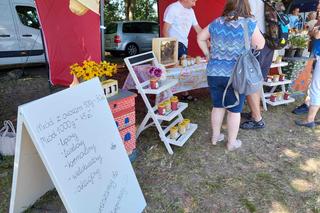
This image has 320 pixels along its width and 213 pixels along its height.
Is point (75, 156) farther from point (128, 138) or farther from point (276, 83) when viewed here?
point (276, 83)

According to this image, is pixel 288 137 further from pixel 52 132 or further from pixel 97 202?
pixel 52 132

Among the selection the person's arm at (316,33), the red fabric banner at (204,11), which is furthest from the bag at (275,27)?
the red fabric banner at (204,11)

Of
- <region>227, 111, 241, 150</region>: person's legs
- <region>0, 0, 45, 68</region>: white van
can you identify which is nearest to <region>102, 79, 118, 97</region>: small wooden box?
<region>227, 111, 241, 150</region>: person's legs

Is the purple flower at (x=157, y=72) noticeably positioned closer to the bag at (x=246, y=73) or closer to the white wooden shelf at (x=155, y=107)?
the white wooden shelf at (x=155, y=107)

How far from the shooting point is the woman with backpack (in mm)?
2359

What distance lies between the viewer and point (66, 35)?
355 cm

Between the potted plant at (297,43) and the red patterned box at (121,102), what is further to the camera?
the potted plant at (297,43)

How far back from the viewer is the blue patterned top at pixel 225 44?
2.38 metres

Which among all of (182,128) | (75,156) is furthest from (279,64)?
(75,156)

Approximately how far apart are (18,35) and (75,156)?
6.30 meters

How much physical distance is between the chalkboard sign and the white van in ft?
18.3

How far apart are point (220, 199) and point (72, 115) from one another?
4.32ft

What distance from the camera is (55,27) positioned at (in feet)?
11.7

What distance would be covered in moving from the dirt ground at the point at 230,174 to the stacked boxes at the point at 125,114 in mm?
269
